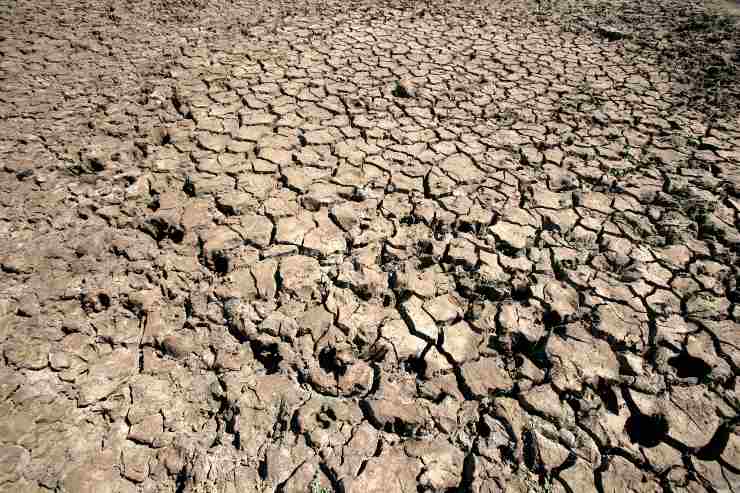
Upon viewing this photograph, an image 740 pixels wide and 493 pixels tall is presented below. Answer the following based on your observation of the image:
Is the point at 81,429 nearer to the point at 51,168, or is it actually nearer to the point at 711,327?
the point at 51,168

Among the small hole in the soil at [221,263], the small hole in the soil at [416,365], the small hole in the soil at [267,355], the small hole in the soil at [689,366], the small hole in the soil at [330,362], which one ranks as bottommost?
the small hole in the soil at [267,355]

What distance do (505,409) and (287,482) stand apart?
735 millimetres

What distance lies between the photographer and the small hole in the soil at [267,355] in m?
1.50

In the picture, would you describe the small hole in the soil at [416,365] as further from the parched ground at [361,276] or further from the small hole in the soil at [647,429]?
the small hole in the soil at [647,429]

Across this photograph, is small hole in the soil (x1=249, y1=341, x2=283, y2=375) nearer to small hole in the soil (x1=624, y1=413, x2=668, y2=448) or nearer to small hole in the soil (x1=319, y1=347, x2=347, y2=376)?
small hole in the soil (x1=319, y1=347, x2=347, y2=376)

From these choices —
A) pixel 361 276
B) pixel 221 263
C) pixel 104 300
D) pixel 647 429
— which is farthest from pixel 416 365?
pixel 104 300

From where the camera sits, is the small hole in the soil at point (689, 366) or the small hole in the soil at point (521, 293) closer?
the small hole in the soil at point (689, 366)

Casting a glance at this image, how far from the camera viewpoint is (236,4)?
15.0 ft

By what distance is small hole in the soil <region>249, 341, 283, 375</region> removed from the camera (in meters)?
1.50

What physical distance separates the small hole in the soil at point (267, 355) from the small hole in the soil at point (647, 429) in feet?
3.97

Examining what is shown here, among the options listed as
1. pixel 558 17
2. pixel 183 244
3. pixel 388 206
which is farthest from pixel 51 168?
pixel 558 17

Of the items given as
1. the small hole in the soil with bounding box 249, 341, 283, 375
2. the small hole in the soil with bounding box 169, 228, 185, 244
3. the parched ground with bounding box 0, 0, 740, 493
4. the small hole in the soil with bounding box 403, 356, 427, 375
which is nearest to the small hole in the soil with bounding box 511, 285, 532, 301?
the parched ground with bounding box 0, 0, 740, 493

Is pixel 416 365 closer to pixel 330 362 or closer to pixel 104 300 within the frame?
pixel 330 362

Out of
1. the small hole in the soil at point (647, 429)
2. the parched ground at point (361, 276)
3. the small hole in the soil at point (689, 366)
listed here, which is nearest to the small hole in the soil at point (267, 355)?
the parched ground at point (361, 276)
